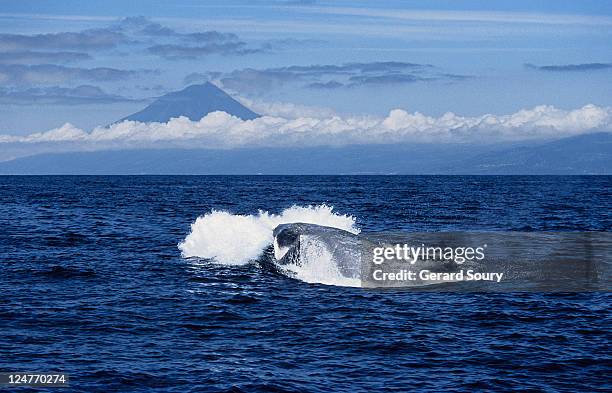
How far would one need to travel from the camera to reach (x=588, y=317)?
80.7 feet

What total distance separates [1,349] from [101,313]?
15.9 ft

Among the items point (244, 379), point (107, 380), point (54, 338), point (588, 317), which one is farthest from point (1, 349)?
point (588, 317)
